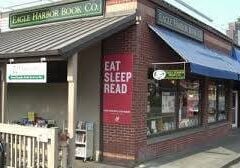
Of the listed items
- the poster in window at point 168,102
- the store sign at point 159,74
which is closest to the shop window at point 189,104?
the poster in window at point 168,102

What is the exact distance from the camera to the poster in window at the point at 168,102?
47.8ft

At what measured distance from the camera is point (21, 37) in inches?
535

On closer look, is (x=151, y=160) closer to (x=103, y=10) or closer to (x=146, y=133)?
(x=146, y=133)

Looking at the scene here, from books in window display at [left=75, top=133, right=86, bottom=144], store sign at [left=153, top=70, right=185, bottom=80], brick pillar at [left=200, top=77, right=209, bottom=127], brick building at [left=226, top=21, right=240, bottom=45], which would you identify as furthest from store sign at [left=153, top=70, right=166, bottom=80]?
brick building at [left=226, top=21, right=240, bottom=45]

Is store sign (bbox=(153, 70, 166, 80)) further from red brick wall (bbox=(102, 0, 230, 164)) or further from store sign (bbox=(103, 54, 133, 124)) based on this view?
store sign (bbox=(103, 54, 133, 124))

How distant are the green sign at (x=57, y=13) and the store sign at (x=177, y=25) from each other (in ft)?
5.78

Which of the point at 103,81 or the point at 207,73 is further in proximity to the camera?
the point at 207,73

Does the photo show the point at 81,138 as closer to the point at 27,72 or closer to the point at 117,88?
the point at 117,88

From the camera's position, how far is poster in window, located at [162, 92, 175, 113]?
14578mm

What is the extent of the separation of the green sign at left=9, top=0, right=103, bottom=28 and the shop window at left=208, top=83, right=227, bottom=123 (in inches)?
285

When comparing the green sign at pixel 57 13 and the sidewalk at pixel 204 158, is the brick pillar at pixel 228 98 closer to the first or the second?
the sidewalk at pixel 204 158

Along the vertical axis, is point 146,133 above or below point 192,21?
below

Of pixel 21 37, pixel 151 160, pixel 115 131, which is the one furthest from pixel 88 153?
pixel 21 37

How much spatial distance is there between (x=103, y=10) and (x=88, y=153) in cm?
379
